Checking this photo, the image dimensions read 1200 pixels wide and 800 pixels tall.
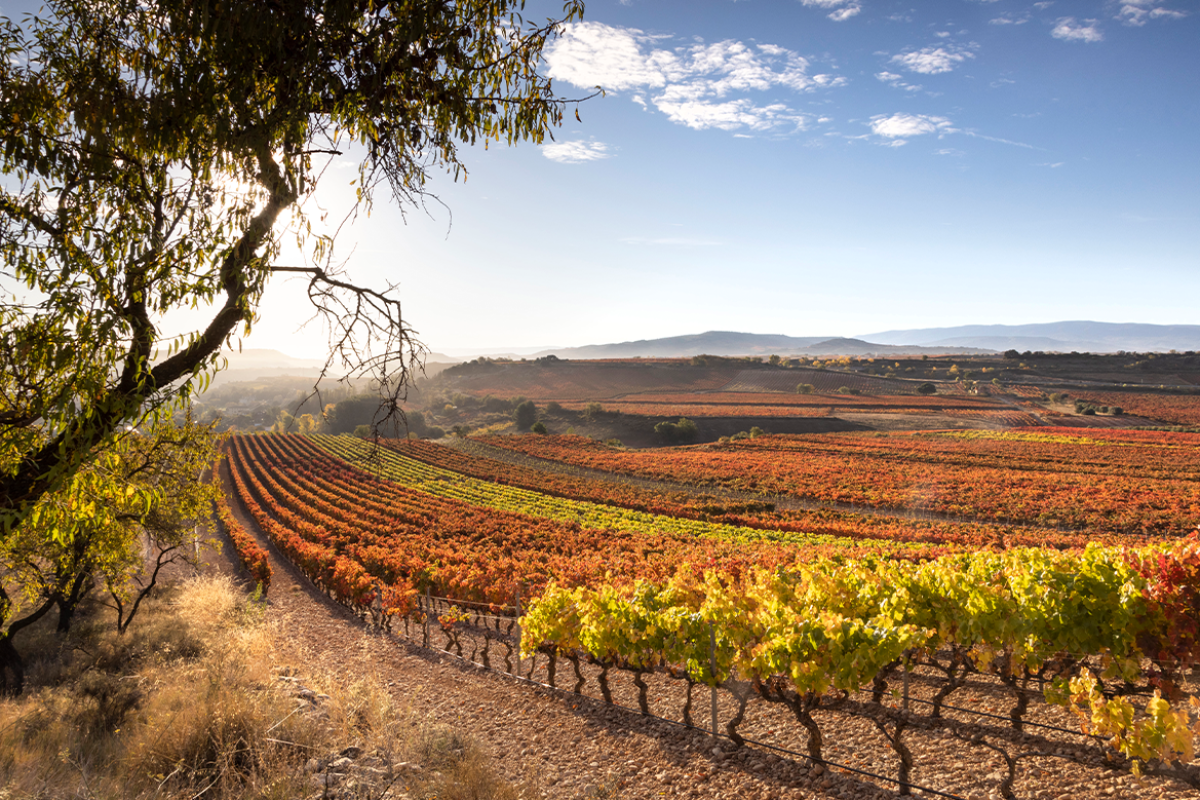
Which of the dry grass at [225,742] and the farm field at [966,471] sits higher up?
the dry grass at [225,742]

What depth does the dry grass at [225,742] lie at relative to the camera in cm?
572

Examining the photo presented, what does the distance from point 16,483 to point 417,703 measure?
8.91m

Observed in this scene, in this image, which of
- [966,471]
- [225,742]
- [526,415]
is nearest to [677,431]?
[526,415]

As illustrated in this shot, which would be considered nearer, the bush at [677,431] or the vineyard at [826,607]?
the vineyard at [826,607]

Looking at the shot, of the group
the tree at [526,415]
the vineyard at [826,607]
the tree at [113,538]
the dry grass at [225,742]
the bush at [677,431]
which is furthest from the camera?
the tree at [526,415]

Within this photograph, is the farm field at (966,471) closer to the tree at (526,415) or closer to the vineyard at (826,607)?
the vineyard at (826,607)

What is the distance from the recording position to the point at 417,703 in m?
11.2

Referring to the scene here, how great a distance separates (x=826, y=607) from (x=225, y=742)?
26.5 feet

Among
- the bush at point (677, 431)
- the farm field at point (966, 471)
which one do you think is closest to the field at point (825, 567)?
the farm field at point (966, 471)

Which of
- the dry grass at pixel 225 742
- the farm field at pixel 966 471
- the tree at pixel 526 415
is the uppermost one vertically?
the dry grass at pixel 225 742

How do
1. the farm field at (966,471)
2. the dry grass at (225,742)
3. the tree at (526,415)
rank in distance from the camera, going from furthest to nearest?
the tree at (526,415) → the farm field at (966,471) → the dry grass at (225,742)

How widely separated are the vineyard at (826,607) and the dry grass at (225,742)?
3.31 meters

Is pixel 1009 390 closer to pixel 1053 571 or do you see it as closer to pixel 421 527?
pixel 421 527

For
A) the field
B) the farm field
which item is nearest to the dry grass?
the field
